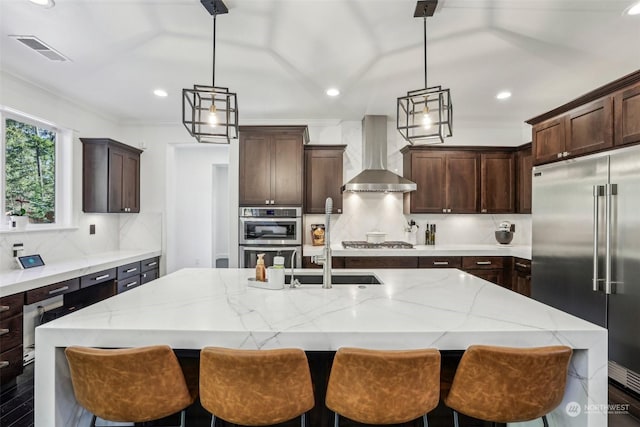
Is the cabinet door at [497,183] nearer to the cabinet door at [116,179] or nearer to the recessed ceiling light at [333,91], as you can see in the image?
the recessed ceiling light at [333,91]

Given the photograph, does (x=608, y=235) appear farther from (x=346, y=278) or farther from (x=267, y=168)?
(x=267, y=168)

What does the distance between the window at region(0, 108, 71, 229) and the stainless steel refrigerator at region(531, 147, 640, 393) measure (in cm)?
501

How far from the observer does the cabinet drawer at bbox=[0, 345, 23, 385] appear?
7.91 feet

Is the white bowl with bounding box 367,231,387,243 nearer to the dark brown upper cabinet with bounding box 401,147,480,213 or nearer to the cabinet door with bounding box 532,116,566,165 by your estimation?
the dark brown upper cabinet with bounding box 401,147,480,213

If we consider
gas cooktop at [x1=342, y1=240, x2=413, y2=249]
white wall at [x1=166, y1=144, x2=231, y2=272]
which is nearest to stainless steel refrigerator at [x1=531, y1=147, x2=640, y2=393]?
gas cooktop at [x1=342, y1=240, x2=413, y2=249]

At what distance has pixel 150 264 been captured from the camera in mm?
4531

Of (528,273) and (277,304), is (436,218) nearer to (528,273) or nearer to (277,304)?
(528,273)

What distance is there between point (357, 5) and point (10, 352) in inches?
140

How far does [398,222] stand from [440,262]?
3.03 ft

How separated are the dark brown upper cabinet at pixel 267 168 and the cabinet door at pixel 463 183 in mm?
2083

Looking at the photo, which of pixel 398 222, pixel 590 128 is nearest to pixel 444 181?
pixel 398 222

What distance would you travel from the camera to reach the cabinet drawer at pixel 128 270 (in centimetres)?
383

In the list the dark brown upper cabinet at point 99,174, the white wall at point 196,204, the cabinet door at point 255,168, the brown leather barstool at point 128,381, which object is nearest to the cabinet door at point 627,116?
the brown leather barstool at point 128,381

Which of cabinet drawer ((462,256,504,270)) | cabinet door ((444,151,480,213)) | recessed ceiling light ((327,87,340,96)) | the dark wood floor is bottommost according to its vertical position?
the dark wood floor
